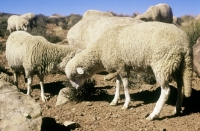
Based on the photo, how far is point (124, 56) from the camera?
21.6 feet

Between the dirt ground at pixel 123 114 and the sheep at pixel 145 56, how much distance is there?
274 mm

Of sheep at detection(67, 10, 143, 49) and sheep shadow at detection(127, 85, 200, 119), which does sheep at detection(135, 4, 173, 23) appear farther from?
sheep shadow at detection(127, 85, 200, 119)

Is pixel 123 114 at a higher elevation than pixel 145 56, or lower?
lower

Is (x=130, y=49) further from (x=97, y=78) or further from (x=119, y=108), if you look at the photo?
(x=97, y=78)

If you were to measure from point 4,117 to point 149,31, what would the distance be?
327cm

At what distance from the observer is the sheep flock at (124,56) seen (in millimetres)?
5824

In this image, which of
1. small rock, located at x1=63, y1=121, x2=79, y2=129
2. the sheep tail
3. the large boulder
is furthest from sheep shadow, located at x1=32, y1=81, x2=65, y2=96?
the sheep tail

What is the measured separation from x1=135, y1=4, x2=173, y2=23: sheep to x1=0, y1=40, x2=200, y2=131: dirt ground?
14.9 m

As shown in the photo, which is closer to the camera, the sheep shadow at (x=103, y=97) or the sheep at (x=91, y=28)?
the sheep shadow at (x=103, y=97)

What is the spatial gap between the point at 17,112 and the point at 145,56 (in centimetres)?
272

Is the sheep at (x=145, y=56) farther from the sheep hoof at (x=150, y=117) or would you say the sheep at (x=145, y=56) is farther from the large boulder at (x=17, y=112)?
the large boulder at (x=17, y=112)

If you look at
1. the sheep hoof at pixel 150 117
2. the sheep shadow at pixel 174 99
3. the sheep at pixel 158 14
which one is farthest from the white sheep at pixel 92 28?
the sheep at pixel 158 14

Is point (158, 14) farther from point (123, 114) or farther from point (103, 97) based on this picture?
point (123, 114)

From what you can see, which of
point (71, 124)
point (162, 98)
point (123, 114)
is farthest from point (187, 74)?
point (71, 124)
